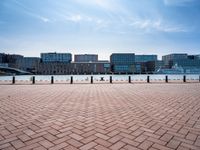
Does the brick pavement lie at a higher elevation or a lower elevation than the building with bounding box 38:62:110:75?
lower

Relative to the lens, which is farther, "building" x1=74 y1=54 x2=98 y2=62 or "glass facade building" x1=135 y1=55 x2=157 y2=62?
"building" x1=74 y1=54 x2=98 y2=62

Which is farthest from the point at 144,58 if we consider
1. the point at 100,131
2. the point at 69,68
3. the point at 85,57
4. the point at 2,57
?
the point at 100,131

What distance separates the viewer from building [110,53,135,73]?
143750 mm

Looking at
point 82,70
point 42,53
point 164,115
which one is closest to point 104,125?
point 164,115

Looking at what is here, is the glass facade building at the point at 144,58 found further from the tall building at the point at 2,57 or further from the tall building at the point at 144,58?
the tall building at the point at 2,57

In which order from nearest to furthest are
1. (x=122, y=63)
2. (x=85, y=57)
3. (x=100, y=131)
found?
(x=100, y=131)
(x=122, y=63)
(x=85, y=57)

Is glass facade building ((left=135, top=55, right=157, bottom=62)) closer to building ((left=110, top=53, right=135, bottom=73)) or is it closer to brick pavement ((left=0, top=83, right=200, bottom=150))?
building ((left=110, top=53, right=135, bottom=73))

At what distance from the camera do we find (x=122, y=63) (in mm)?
145500

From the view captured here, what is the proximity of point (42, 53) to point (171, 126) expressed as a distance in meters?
159

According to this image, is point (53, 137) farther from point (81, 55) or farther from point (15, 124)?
point (81, 55)

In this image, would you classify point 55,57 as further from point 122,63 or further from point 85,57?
point 122,63

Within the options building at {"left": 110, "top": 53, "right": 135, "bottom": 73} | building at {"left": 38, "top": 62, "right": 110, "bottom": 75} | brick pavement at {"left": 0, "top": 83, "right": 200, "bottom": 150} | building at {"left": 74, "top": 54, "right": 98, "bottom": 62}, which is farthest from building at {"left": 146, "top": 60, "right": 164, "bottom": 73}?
brick pavement at {"left": 0, "top": 83, "right": 200, "bottom": 150}

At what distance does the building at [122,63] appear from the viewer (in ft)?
472

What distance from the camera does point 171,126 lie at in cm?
395
